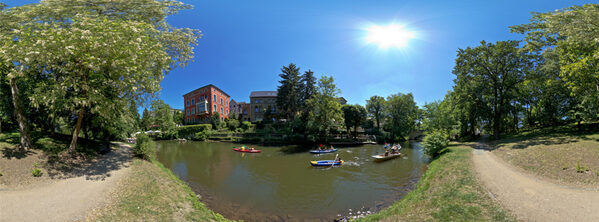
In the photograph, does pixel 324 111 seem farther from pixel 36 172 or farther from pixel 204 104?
pixel 204 104

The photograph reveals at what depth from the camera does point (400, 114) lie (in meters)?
47.9

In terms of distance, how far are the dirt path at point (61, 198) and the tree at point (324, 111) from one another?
2943 centimetres

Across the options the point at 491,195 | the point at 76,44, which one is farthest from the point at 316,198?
the point at 76,44

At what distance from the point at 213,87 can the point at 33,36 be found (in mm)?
55005

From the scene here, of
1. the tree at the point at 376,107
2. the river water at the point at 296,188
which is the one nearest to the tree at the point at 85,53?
the river water at the point at 296,188

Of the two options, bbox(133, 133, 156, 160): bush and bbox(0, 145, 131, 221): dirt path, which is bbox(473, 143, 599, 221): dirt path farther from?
bbox(133, 133, 156, 160): bush

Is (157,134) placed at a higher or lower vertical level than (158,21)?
lower

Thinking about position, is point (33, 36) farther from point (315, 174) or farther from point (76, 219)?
point (315, 174)

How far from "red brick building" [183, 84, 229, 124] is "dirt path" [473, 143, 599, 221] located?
203 feet

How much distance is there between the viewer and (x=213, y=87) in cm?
6203

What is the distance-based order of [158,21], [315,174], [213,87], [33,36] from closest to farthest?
[33,36] → [158,21] → [315,174] → [213,87]

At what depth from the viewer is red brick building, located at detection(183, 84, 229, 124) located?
60.2 metres

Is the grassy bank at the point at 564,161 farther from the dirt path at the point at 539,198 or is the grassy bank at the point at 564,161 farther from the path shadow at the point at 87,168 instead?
the path shadow at the point at 87,168

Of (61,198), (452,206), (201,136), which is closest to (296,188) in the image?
(452,206)
